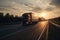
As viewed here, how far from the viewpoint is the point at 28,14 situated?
51.2 metres

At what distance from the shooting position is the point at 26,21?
5138 centimetres

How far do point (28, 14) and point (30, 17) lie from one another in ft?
4.98

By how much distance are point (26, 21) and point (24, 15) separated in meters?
2.28

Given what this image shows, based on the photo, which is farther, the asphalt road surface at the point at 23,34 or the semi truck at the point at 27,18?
the semi truck at the point at 27,18

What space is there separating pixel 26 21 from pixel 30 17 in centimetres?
204

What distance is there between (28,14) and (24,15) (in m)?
1.59

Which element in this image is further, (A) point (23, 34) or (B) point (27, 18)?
(B) point (27, 18)

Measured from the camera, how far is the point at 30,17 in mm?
52188

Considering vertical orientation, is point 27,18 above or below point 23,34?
above

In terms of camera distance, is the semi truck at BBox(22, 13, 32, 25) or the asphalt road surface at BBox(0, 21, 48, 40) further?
the semi truck at BBox(22, 13, 32, 25)

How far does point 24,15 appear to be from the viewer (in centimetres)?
5034
